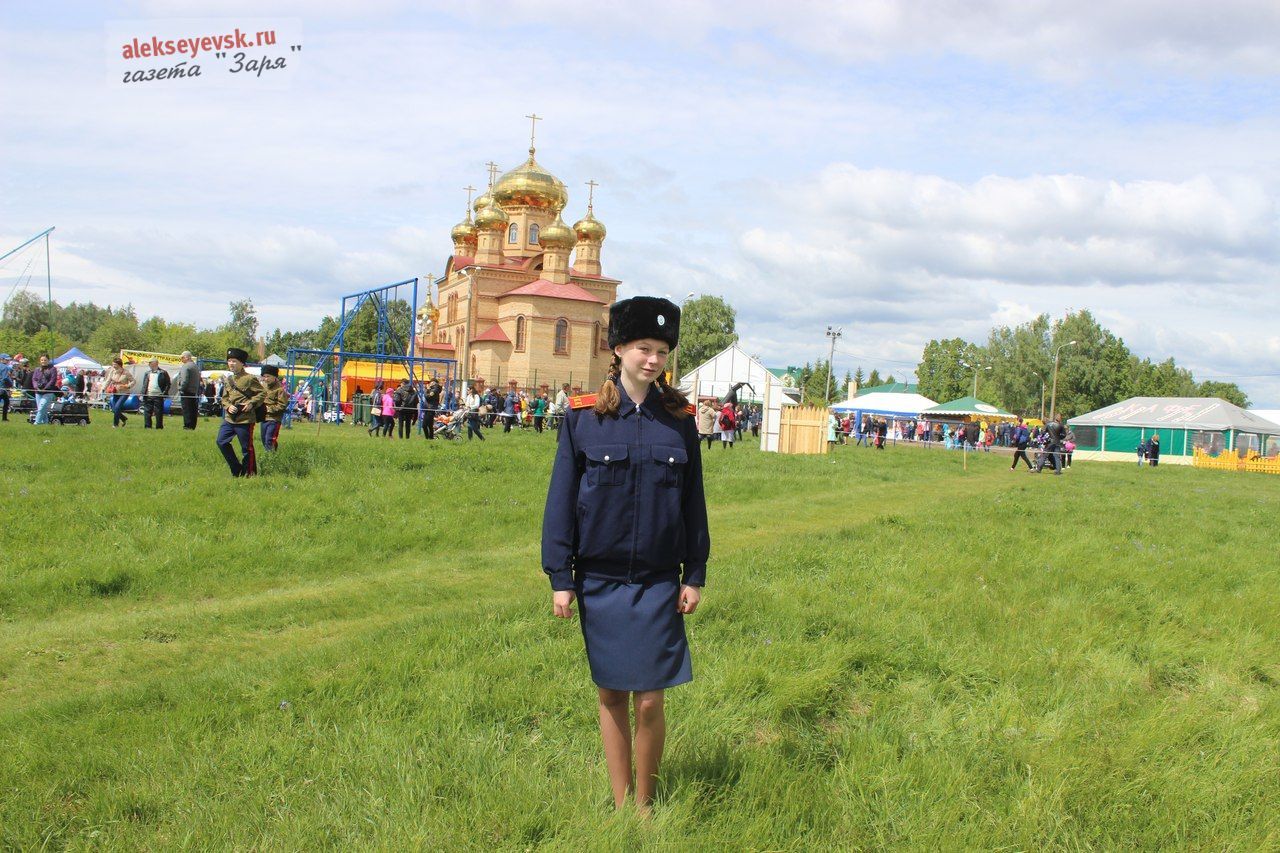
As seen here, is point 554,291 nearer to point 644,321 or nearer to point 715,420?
point 715,420

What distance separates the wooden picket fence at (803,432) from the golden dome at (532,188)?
154ft

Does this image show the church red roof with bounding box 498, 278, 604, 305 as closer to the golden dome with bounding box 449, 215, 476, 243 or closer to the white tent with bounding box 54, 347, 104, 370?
the golden dome with bounding box 449, 215, 476, 243

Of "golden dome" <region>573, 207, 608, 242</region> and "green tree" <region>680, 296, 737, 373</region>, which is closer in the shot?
"golden dome" <region>573, 207, 608, 242</region>

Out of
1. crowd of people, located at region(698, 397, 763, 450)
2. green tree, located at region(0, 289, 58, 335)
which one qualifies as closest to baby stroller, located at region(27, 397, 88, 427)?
crowd of people, located at region(698, 397, 763, 450)

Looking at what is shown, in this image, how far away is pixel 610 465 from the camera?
365cm

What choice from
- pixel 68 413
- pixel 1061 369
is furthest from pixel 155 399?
pixel 1061 369

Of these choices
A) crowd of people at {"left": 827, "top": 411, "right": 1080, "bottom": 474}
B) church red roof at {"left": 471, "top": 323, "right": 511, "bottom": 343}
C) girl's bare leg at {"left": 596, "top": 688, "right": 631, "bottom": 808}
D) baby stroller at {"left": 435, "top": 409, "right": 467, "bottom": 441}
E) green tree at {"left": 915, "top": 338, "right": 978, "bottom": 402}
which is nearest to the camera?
girl's bare leg at {"left": 596, "top": 688, "right": 631, "bottom": 808}

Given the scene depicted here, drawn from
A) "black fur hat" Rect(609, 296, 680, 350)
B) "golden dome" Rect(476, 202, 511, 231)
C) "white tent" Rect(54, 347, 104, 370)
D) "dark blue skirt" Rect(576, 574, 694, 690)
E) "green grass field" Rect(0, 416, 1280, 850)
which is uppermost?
"golden dome" Rect(476, 202, 511, 231)

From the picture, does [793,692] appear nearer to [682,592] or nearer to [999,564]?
[682,592]

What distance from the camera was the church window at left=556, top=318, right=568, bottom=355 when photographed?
2579 inches

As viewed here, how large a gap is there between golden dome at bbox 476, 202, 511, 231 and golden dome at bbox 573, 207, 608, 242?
5.26m

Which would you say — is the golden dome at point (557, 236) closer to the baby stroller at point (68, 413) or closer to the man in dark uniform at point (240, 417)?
the baby stroller at point (68, 413)

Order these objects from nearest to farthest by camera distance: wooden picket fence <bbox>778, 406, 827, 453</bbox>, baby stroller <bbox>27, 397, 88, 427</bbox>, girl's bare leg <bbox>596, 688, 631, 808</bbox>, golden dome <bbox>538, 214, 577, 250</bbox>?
1. girl's bare leg <bbox>596, 688, 631, 808</bbox>
2. baby stroller <bbox>27, 397, 88, 427</bbox>
3. wooden picket fence <bbox>778, 406, 827, 453</bbox>
4. golden dome <bbox>538, 214, 577, 250</bbox>

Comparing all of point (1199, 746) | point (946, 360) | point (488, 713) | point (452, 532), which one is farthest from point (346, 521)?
point (946, 360)
